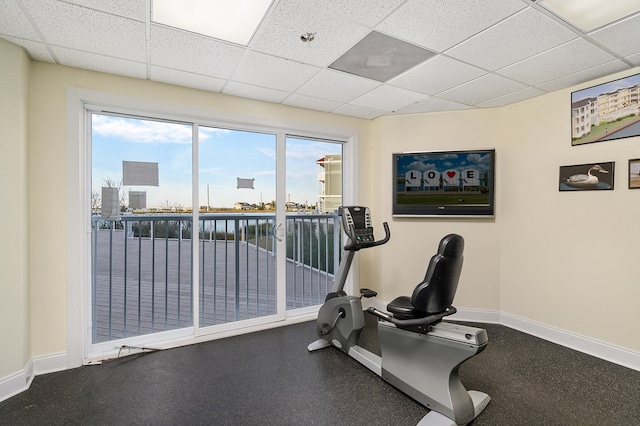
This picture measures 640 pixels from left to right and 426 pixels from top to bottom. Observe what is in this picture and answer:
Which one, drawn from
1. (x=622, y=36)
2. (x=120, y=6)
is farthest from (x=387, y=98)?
(x=120, y=6)

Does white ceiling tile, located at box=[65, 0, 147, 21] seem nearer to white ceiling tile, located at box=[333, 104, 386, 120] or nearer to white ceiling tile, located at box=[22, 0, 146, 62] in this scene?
white ceiling tile, located at box=[22, 0, 146, 62]

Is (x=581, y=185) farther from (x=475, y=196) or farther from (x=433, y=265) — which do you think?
(x=433, y=265)

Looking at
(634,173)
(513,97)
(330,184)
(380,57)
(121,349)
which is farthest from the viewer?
(330,184)

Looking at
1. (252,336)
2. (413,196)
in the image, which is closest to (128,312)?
(252,336)

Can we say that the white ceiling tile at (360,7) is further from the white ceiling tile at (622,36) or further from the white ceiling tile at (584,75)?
the white ceiling tile at (584,75)

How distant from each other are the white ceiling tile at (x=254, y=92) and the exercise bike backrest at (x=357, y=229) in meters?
1.46

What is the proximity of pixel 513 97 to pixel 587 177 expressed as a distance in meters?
1.11

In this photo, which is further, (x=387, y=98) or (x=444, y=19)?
(x=387, y=98)

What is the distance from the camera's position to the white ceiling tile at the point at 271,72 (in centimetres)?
243

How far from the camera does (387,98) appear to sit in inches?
128

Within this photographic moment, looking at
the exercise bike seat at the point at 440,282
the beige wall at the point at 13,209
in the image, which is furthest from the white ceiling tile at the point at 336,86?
the beige wall at the point at 13,209

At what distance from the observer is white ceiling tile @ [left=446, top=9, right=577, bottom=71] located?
76.0 inches

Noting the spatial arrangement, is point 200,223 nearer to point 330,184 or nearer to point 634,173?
point 330,184

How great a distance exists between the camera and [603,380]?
2.34 m
